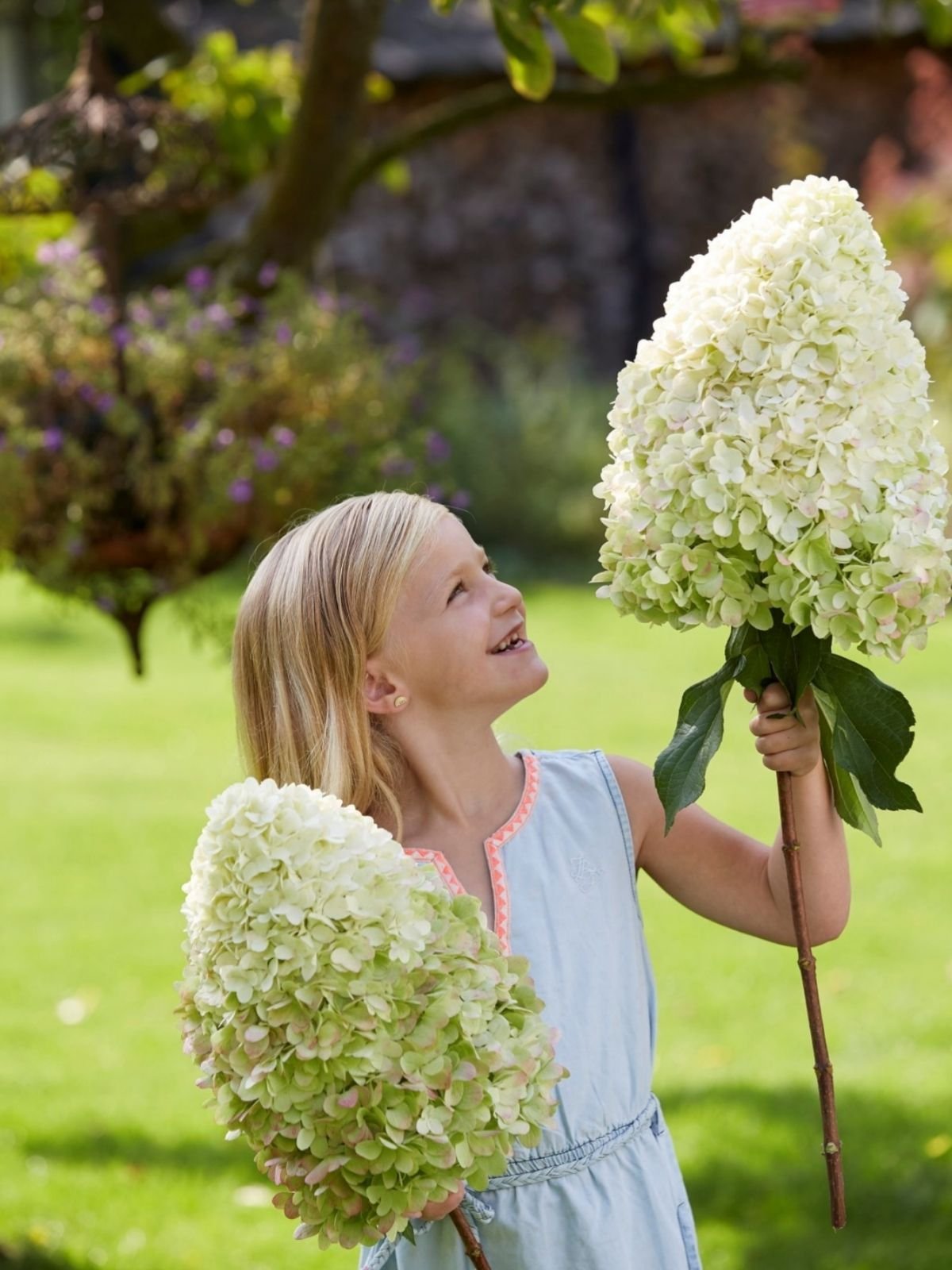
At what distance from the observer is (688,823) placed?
2.18 m

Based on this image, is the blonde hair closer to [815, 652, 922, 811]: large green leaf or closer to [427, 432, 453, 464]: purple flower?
[815, 652, 922, 811]: large green leaf

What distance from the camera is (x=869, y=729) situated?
5.72 feet

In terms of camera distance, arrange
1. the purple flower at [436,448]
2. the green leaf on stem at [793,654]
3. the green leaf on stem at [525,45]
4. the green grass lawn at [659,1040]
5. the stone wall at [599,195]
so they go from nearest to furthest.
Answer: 1. the green leaf on stem at [793,654]
2. the green leaf on stem at [525,45]
3. the purple flower at [436,448]
4. the green grass lawn at [659,1040]
5. the stone wall at [599,195]

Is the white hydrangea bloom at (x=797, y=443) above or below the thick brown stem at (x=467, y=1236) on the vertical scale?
above

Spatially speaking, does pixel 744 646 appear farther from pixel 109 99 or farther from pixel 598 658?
pixel 598 658

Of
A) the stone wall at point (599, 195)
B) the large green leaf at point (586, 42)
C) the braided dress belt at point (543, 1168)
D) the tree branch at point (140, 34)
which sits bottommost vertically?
the braided dress belt at point (543, 1168)

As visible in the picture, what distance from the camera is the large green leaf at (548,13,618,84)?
2.63 meters

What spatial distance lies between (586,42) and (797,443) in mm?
1262

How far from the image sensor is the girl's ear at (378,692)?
2127mm

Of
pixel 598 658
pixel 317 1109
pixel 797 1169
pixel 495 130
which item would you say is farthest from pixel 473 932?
pixel 495 130

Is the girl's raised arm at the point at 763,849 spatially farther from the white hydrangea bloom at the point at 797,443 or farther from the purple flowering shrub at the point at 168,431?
the purple flowering shrub at the point at 168,431

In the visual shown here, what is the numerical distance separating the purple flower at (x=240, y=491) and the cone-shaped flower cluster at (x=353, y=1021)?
142cm

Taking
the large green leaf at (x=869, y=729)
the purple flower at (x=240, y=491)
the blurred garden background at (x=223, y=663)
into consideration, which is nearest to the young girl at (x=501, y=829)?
the large green leaf at (x=869, y=729)

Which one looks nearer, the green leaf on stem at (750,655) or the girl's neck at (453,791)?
the green leaf on stem at (750,655)
